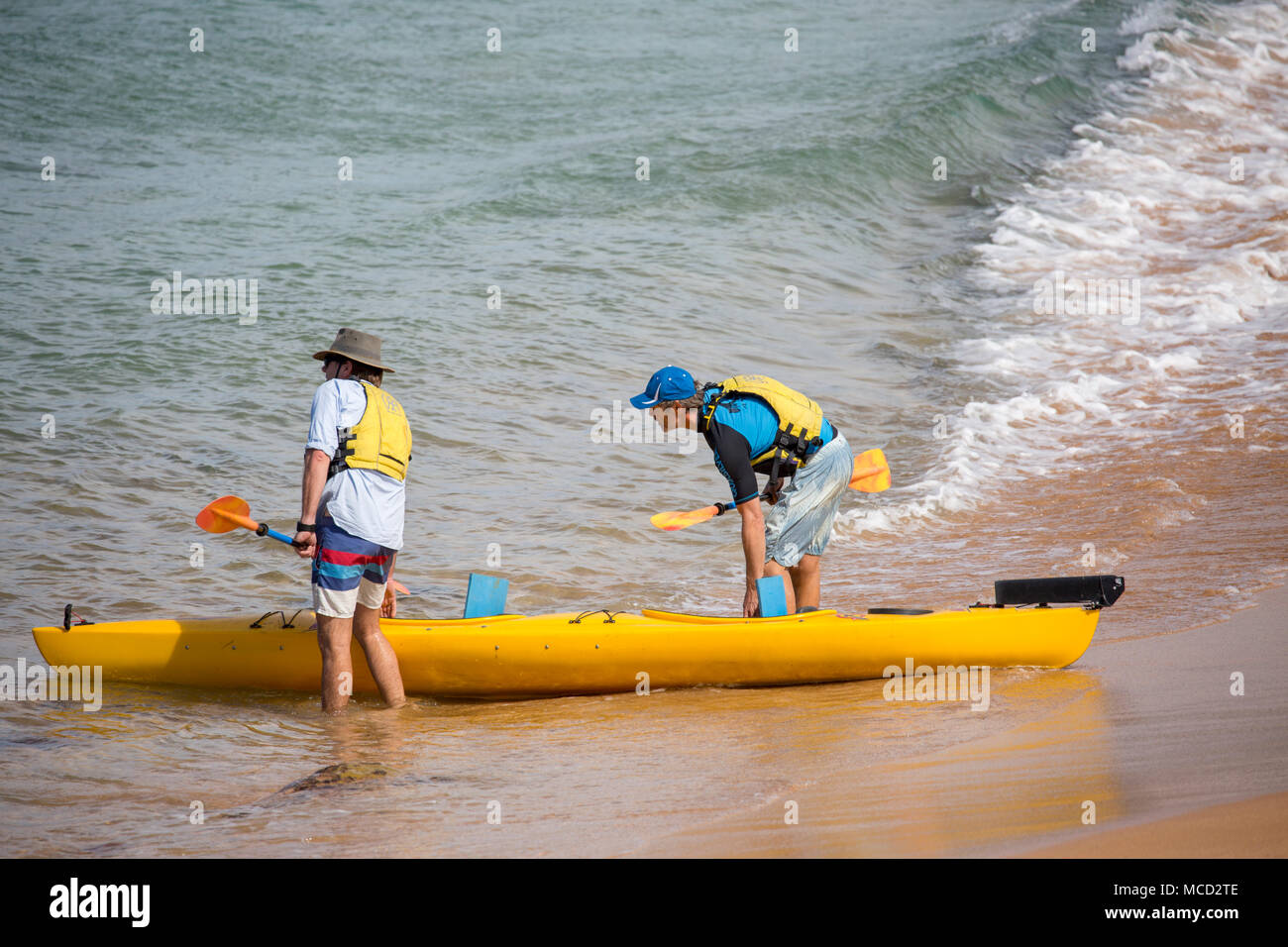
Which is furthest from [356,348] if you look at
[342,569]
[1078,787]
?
[1078,787]

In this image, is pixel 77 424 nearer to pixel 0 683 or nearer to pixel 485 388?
pixel 485 388

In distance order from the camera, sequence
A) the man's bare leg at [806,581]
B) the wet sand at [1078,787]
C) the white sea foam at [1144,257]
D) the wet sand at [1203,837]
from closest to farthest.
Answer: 1. the wet sand at [1203,837]
2. the wet sand at [1078,787]
3. the man's bare leg at [806,581]
4. the white sea foam at [1144,257]

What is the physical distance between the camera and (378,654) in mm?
4723

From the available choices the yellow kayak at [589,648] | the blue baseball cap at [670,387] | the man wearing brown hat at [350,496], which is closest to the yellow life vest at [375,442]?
the man wearing brown hat at [350,496]

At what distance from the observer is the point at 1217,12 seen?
827 inches

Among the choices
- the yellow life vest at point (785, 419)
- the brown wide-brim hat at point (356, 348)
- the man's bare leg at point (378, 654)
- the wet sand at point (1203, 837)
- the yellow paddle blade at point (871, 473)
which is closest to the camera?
the wet sand at point (1203, 837)

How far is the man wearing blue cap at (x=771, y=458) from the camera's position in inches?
188

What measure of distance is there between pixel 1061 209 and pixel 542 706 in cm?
1213

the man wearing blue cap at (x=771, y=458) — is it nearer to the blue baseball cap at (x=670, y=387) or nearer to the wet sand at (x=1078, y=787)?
the blue baseball cap at (x=670, y=387)

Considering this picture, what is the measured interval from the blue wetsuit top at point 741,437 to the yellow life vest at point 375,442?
1.24 m

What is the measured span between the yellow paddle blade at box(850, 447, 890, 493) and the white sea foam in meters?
1.64

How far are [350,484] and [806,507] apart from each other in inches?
75.4
